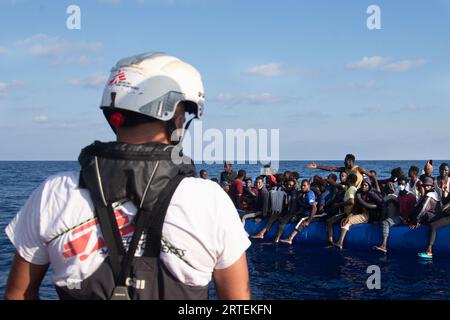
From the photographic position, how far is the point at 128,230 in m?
1.62

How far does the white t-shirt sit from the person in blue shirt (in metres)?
11.8

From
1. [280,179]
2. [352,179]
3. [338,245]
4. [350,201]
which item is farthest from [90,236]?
[280,179]

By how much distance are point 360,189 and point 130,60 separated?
11.4 m

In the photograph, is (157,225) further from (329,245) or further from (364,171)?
(329,245)

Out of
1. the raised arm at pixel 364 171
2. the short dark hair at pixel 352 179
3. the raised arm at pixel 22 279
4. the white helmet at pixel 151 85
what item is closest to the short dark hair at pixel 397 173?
the raised arm at pixel 364 171

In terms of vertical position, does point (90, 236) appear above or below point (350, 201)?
above

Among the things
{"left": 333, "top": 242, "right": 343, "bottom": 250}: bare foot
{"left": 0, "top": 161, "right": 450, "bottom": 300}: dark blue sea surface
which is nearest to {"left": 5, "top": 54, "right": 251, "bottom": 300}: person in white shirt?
{"left": 0, "top": 161, "right": 450, "bottom": 300}: dark blue sea surface

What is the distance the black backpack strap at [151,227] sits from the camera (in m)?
1.58

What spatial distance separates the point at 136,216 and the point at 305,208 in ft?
41.1

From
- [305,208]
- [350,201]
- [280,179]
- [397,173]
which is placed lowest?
[305,208]

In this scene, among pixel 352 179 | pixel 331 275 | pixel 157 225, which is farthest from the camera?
pixel 352 179

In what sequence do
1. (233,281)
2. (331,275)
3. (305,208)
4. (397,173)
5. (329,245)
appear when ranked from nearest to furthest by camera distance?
(233,281) < (331,275) < (329,245) < (397,173) < (305,208)

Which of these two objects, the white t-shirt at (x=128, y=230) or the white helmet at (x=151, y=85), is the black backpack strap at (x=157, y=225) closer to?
the white t-shirt at (x=128, y=230)

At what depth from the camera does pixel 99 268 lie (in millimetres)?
1630
